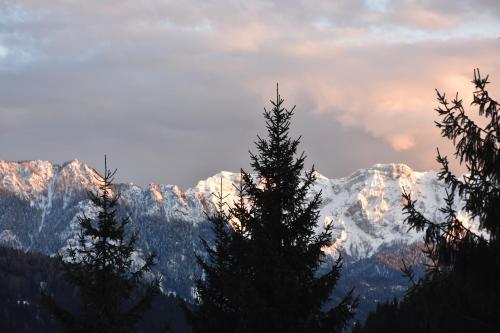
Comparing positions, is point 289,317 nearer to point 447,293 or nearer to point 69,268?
point 447,293

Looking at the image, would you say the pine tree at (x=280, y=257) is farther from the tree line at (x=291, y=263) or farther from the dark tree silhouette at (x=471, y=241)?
the dark tree silhouette at (x=471, y=241)

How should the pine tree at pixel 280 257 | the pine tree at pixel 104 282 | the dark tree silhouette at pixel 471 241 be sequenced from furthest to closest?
the pine tree at pixel 104 282
the pine tree at pixel 280 257
the dark tree silhouette at pixel 471 241

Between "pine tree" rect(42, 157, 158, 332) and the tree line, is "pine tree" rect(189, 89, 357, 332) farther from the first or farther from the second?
"pine tree" rect(42, 157, 158, 332)

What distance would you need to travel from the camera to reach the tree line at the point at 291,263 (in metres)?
19.0

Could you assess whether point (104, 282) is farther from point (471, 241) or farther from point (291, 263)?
point (471, 241)

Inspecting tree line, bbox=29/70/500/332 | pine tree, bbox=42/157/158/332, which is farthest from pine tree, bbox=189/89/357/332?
pine tree, bbox=42/157/158/332

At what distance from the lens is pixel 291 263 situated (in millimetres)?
26359

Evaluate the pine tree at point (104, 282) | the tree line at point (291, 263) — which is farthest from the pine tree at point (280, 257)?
the pine tree at point (104, 282)

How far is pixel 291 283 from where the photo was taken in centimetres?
2500

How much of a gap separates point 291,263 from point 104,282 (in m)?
8.73

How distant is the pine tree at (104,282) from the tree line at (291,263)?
0.13 feet

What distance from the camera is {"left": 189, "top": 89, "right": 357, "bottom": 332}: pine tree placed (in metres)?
25.2

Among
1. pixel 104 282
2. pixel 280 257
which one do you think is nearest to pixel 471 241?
pixel 280 257

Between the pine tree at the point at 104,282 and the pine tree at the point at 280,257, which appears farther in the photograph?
the pine tree at the point at 104,282
